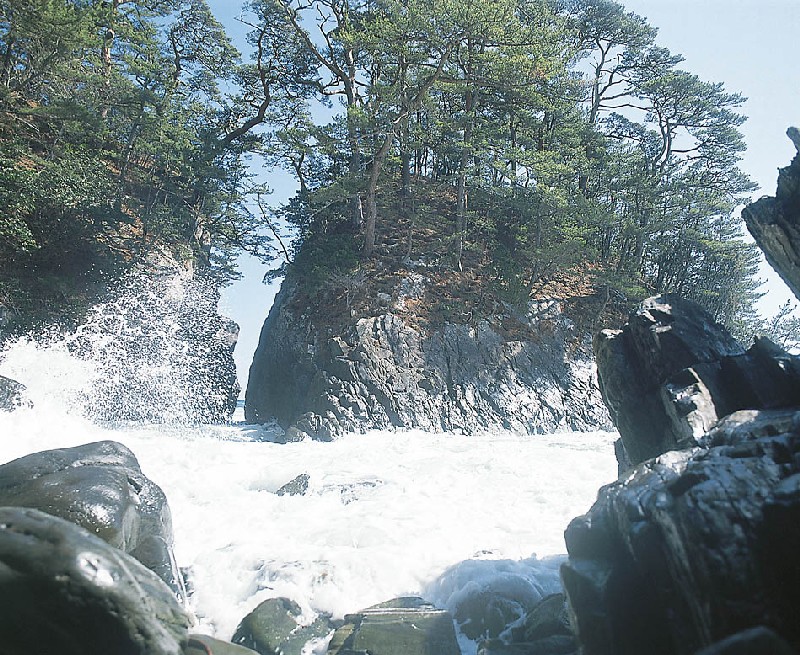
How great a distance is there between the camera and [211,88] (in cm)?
2336

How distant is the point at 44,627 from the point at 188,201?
21117 mm

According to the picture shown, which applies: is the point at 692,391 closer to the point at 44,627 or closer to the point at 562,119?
the point at 44,627

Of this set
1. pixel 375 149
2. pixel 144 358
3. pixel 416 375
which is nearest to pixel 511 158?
pixel 375 149

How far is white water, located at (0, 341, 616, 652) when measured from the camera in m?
5.41

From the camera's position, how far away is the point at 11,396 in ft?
31.7

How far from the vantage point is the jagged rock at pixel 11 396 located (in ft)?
30.9

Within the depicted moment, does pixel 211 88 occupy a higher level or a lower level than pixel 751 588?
higher

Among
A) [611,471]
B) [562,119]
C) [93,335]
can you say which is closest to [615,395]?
[611,471]

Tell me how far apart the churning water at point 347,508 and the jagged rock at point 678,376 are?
1783 millimetres

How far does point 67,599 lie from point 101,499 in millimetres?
2234

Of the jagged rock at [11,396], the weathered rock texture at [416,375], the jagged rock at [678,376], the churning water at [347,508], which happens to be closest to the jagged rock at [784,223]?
the jagged rock at [678,376]

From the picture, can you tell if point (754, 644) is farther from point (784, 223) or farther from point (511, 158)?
point (511, 158)

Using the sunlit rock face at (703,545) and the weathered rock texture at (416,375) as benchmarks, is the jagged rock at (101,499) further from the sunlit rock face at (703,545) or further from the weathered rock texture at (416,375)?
the weathered rock texture at (416,375)

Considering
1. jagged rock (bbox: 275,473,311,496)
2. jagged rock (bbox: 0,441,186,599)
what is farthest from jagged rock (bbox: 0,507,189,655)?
jagged rock (bbox: 275,473,311,496)
